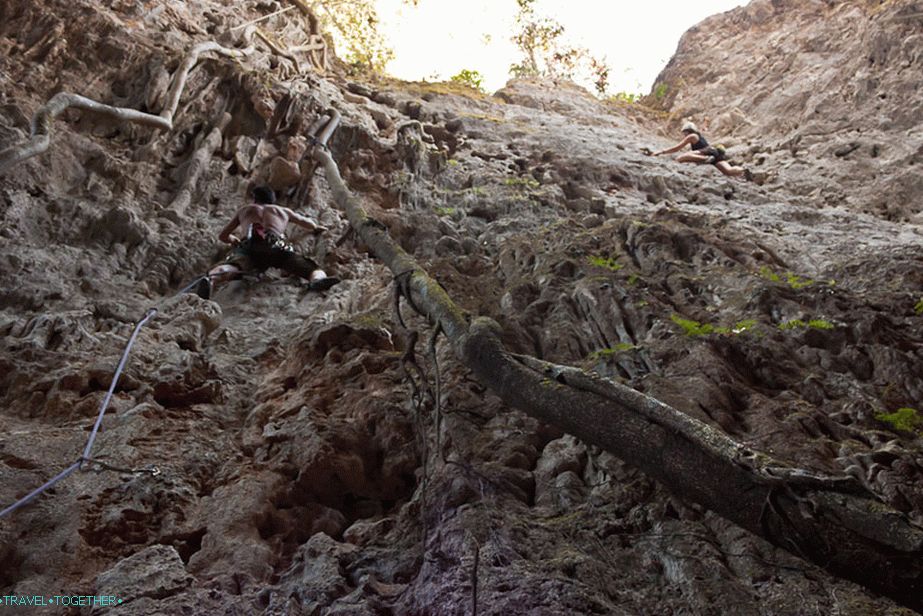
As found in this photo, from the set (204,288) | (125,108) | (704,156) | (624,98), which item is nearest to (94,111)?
(125,108)

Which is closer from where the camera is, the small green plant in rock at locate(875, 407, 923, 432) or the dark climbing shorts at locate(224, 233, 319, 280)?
the small green plant in rock at locate(875, 407, 923, 432)

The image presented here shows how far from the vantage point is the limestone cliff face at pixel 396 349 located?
2.98 meters

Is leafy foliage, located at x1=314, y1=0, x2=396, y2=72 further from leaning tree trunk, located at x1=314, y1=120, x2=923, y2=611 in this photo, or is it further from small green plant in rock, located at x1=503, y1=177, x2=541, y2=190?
leaning tree trunk, located at x1=314, y1=120, x2=923, y2=611

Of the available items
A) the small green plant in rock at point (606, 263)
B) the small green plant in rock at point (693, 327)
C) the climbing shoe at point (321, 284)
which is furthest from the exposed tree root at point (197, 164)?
the small green plant in rock at point (693, 327)

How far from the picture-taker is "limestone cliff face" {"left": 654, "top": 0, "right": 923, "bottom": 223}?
9.02 meters

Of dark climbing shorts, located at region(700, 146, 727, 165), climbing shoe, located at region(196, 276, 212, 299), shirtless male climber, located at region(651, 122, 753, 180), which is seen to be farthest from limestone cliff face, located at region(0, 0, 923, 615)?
dark climbing shorts, located at region(700, 146, 727, 165)

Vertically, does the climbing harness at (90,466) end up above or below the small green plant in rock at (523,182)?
below

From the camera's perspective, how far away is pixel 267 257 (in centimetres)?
703

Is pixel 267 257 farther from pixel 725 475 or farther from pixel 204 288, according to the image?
pixel 725 475

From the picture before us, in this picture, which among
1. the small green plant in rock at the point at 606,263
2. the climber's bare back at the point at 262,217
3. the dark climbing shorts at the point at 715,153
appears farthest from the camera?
the dark climbing shorts at the point at 715,153

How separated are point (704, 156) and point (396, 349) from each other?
851 cm

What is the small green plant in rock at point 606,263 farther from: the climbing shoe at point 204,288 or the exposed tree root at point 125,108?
the exposed tree root at point 125,108

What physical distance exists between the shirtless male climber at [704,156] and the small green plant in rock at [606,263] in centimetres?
553

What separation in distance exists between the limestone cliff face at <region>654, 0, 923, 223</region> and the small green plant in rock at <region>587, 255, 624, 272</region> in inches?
172
